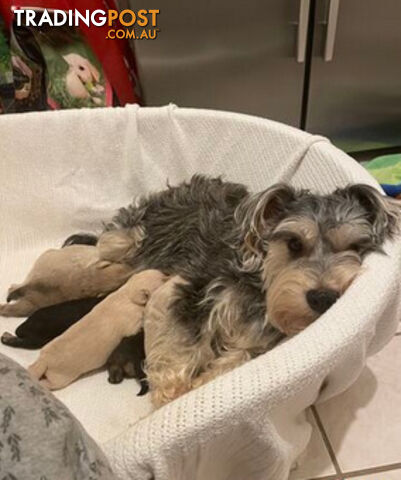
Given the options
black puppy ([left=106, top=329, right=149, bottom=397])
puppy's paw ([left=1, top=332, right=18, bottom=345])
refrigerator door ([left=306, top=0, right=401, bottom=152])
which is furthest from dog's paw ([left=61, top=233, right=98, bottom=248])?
refrigerator door ([left=306, top=0, right=401, bottom=152])

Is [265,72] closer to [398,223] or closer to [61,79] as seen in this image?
[61,79]

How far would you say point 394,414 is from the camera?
1.71 metres

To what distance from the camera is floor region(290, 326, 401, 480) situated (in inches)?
62.2

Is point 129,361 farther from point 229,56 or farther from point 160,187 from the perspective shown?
point 229,56

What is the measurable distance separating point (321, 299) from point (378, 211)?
0.30 metres

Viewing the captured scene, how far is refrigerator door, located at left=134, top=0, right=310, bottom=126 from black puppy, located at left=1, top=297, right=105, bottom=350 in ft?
3.97

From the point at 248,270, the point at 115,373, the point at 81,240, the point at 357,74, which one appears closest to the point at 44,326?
the point at 115,373

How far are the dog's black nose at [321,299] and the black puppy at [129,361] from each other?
58 centimetres

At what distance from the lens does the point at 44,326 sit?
1.75 meters

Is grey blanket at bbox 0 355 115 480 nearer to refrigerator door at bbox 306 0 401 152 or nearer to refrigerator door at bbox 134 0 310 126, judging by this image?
refrigerator door at bbox 134 0 310 126

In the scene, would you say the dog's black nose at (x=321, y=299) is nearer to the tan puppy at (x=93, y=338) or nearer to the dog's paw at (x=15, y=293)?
the tan puppy at (x=93, y=338)

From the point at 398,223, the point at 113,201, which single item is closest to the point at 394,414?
the point at 398,223

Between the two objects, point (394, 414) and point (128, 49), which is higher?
point (128, 49)

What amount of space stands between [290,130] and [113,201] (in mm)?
800
